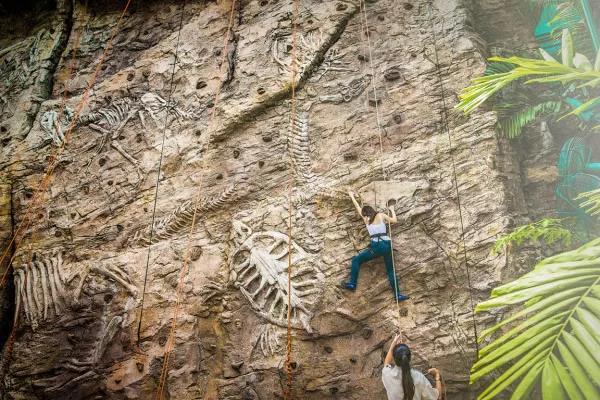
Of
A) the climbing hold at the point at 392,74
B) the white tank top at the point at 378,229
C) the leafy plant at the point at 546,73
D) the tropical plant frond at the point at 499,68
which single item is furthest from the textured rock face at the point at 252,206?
the leafy plant at the point at 546,73

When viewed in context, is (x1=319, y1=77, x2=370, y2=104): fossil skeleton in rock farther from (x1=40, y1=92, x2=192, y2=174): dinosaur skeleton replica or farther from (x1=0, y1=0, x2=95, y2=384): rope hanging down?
(x1=0, y1=0, x2=95, y2=384): rope hanging down

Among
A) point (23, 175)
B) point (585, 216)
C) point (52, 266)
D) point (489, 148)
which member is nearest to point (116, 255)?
point (52, 266)

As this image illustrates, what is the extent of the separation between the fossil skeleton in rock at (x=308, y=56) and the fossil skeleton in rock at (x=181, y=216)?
1.74m

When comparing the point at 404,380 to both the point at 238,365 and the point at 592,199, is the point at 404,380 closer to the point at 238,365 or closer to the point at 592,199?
the point at 238,365

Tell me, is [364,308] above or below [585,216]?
below

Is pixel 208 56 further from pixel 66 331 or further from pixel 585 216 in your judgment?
pixel 585 216

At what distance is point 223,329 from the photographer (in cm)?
521

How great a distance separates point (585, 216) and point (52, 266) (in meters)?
5.79

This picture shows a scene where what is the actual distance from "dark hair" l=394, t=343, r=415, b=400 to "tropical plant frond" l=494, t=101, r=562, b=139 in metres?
2.46

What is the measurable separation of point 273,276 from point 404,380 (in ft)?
5.72

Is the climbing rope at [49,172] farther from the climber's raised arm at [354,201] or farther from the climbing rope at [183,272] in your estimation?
the climber's raised arm at [354,201]

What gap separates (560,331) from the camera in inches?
64.6

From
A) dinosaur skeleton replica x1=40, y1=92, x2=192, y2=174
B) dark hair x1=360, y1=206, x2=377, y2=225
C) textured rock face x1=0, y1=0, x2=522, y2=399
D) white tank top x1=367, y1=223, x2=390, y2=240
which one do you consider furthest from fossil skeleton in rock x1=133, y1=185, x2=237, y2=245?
white tank top x1=367, y1=223, x2=390, y2=240

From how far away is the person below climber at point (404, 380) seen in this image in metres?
3.98
